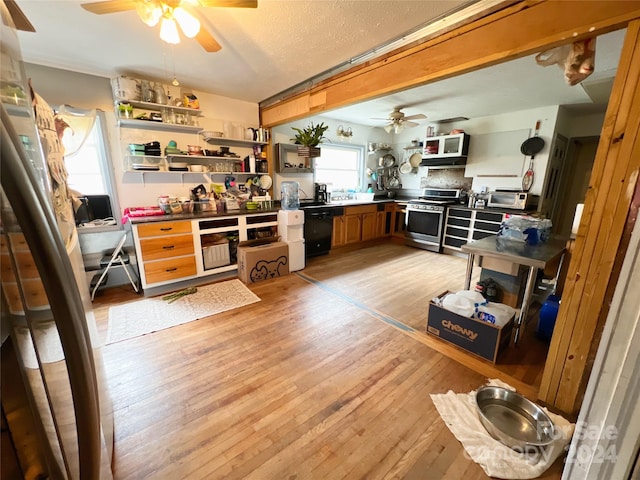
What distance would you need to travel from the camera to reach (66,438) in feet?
1.62

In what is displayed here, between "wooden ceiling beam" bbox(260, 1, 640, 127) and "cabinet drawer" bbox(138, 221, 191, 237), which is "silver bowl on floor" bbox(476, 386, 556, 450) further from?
Result: "cabinet drawer" bbox(138, 221, 191, 237)

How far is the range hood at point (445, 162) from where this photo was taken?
474 cm

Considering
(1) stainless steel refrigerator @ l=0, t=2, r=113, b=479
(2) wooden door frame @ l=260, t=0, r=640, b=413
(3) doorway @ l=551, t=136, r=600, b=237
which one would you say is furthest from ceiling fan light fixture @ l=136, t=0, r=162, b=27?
(3) doorway @ l=551, t=136, r=600, b=237

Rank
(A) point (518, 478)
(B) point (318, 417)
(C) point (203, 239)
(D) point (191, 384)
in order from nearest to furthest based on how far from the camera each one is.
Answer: (A) point (518, 478), (B) point (318, 417), (D) point (191, 384), (C) point (203, 239)

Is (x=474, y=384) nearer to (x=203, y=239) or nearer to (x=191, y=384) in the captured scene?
(x=191, y=384)

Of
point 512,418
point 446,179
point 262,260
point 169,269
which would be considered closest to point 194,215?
point 169,269

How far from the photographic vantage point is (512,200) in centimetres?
411

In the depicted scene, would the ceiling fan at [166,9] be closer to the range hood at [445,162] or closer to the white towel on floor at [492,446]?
the white towel on floor at [492,446]

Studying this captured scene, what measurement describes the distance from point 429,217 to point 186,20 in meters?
4.44

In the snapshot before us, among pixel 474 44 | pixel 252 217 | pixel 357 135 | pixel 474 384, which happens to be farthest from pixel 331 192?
pixel 474 384

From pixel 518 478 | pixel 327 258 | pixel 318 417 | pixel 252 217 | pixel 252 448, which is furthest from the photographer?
pixel 327 258

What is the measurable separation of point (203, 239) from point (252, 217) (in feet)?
2.28

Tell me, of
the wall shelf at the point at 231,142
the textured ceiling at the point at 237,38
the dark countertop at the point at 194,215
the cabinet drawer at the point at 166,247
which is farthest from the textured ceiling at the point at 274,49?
the cabinet drawer at the point at 166,247

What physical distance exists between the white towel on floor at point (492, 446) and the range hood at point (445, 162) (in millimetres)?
4200
